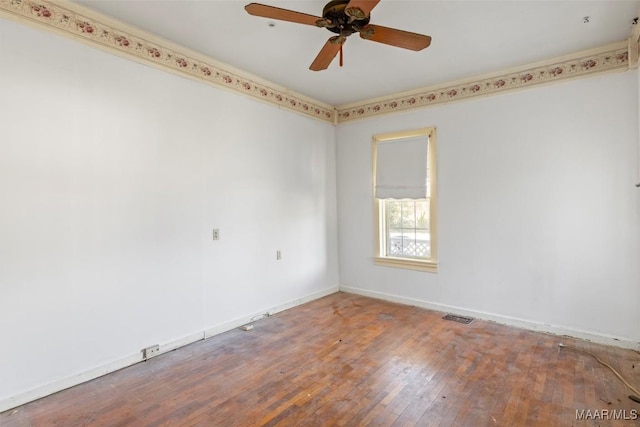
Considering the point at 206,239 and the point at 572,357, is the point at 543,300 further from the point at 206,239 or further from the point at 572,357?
the point at 206,239

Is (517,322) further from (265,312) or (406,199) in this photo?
(265,312)

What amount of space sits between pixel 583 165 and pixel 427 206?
170 cm

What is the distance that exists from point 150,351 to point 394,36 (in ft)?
10.9

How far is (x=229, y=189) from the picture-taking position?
376 centimetres

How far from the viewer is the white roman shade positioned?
14.7 feet

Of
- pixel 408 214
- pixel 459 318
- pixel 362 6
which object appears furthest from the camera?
pixel 408 214

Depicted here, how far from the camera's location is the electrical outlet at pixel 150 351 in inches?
119

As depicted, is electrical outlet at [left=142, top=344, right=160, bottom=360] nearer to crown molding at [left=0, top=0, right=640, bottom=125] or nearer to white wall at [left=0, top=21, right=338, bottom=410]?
white wall at [left=0, top=21, right=338, bottom=410]

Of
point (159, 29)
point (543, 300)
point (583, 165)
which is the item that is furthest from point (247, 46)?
point (543, 300)

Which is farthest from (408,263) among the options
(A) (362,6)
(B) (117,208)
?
(B) (117,208)

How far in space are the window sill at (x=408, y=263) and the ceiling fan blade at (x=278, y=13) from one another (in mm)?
3295

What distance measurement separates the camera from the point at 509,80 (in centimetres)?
379

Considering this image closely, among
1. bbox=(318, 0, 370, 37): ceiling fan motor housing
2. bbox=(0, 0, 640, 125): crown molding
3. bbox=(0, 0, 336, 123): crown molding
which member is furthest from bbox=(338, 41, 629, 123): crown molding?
bbox=(318, 0, 370, 37): ceiling fan motor housing

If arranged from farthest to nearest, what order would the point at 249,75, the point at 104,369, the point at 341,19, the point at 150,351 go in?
the point at 249,75
the point at 150,351
the point at 104,369
the point at 341,19
